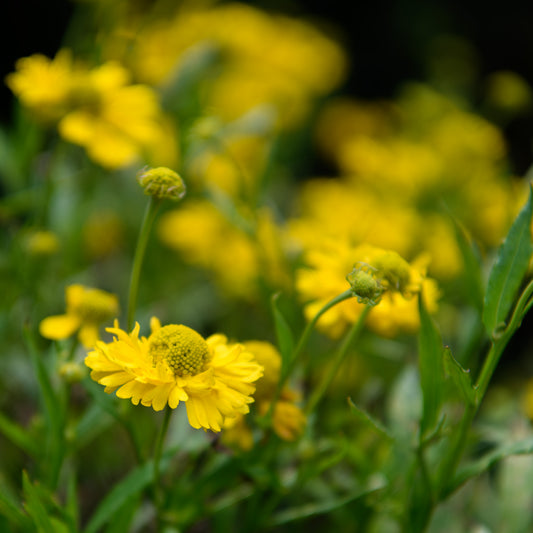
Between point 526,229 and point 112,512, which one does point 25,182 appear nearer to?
point 112,512

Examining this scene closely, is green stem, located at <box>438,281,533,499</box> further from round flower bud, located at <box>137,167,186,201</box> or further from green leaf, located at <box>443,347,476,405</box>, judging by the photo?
round flower bud, located at <box>137,167,186,201</box>

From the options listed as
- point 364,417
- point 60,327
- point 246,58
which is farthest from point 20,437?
point 246,58

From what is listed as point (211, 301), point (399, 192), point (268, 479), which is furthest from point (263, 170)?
point (268, 479)

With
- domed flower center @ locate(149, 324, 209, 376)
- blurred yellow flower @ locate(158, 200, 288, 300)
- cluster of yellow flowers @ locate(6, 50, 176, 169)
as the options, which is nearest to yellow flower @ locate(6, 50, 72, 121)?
cluster of yellow flowers @ locate(6, 50, 176, 169)

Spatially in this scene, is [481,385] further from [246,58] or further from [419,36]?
[419,36]

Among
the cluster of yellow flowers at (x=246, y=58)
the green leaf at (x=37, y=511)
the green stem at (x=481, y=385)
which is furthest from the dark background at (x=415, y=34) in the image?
the green leaf at (x=37, y=511)
